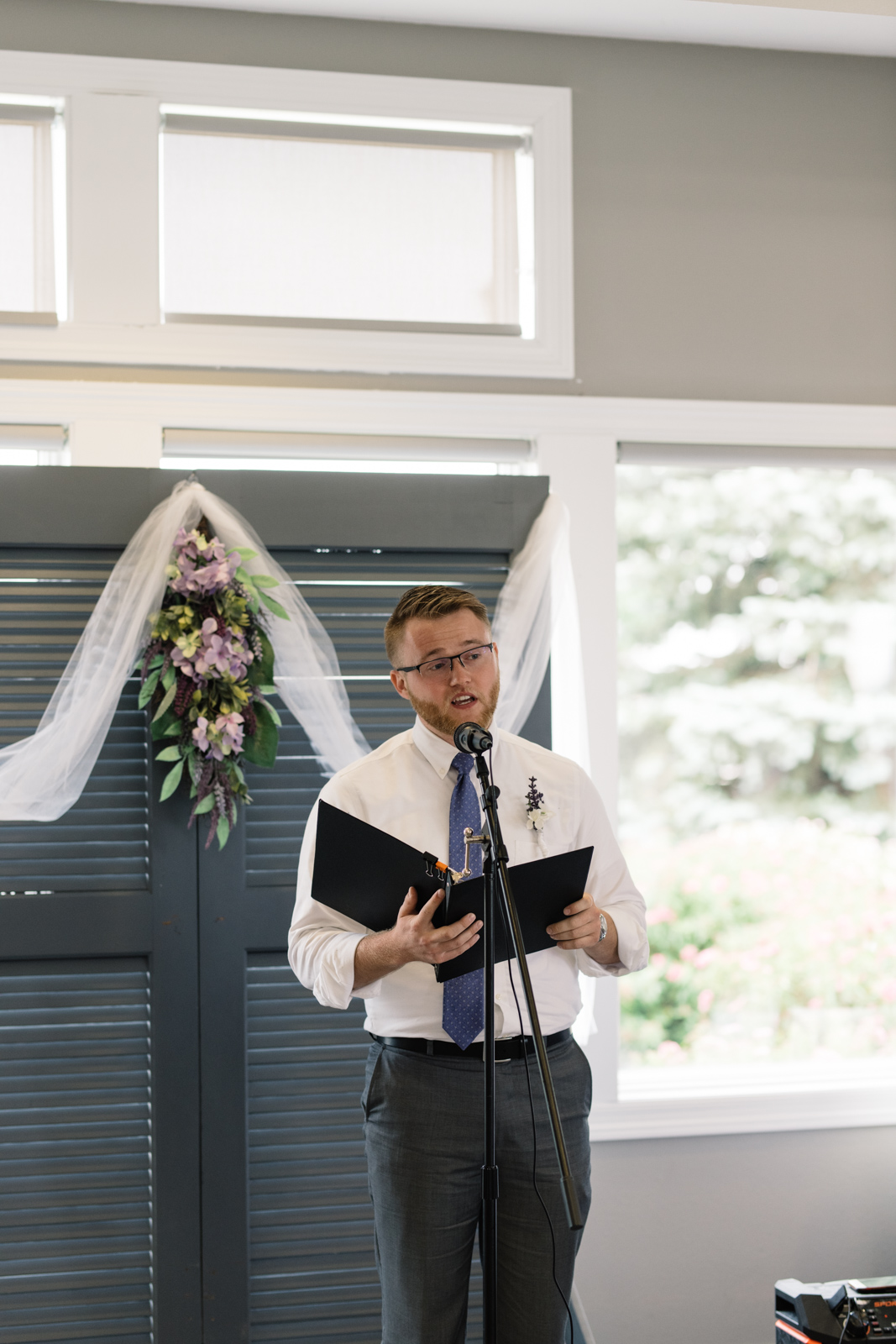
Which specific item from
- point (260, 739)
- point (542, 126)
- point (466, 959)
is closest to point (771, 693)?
point (542, 126)

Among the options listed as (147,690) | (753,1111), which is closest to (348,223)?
(147,690)

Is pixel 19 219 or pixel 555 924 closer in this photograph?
pixel 555 924

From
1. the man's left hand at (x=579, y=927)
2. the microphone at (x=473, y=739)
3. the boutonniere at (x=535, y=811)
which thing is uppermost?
the microphone at (x=473, y=739)

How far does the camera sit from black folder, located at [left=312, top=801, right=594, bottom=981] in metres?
1.47

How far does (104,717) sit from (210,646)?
252 mm

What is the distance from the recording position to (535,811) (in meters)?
1.73

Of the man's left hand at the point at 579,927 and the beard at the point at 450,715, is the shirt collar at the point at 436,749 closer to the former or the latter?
the beard at the point at 450,715

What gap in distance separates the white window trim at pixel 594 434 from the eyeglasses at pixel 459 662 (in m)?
0.92

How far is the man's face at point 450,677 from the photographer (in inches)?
64.9

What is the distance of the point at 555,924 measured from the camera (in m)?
1.56

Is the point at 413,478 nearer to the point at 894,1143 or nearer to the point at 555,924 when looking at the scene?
the point at 555,924

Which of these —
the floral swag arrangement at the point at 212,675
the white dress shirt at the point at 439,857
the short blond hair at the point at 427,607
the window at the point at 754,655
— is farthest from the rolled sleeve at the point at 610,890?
the window at the point at 754,655

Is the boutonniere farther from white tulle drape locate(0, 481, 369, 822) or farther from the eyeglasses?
white tulle drape locate(0, 481, 369, 822)

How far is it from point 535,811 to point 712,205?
68.8 inches
